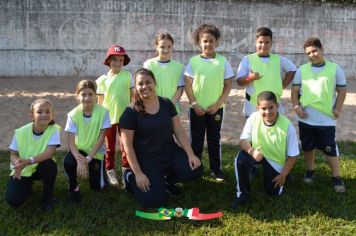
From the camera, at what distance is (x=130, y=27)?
36.8 ft

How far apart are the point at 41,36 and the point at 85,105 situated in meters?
7.77

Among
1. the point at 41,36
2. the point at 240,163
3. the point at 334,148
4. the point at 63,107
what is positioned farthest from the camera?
the point at 41,36

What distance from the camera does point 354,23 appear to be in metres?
11.8

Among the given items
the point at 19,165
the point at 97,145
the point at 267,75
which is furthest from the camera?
the point at 267,75

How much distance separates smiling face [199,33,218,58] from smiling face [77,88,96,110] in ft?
4.15

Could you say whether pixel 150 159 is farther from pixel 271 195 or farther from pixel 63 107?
pixel 63 107

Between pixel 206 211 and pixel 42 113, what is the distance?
5.83 feet

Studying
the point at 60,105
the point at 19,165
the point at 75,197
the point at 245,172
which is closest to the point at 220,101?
the point at 245,172

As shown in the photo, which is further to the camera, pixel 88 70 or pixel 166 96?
pixel 88 70

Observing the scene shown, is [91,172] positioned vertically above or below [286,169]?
below

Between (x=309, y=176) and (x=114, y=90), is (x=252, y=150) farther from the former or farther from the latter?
(x=114, y=90)

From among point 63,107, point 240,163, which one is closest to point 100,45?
point 63,107

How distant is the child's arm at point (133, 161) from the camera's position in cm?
380

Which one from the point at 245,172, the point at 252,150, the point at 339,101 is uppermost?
the point at 339,101
